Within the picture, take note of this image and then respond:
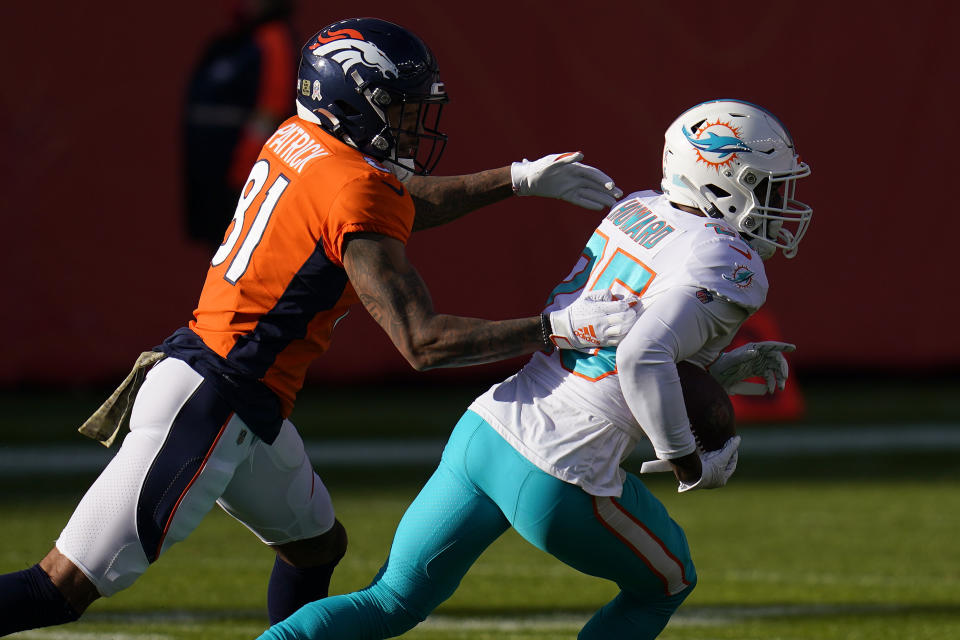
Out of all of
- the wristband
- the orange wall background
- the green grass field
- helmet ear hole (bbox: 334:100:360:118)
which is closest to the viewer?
the wristband

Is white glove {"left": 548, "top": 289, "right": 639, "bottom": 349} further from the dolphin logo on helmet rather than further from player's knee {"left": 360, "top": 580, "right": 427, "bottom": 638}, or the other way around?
player's knee {"left": 360, "top": 580, "right": 427, "bottom": 638}

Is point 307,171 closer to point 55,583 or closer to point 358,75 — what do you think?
point 358,75

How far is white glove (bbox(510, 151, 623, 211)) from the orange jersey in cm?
64

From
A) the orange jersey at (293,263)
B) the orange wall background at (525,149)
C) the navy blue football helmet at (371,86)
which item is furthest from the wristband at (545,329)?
the orange wall background at (525,149)

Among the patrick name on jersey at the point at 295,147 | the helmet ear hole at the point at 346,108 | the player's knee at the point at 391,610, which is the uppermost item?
the helmet ear hole at the point at 346,108

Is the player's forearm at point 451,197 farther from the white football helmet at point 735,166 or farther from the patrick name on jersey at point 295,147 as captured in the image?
the white football helmet at point 735,166

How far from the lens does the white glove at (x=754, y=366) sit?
11.6 feet

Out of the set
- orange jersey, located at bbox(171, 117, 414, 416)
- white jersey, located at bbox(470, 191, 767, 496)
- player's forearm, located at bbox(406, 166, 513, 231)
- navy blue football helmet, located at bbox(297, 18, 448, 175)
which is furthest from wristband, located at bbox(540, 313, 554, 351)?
player's forearm, located at bbox(406, 166, 513, 231)

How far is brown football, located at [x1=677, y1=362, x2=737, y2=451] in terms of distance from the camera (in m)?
3.34

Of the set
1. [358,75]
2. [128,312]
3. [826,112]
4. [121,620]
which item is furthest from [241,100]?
[358,75]

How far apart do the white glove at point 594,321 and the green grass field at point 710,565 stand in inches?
73.3

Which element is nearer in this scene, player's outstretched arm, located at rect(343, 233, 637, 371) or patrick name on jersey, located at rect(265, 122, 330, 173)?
player's outstretched arm, located at rect(343, 233, 637, 371)

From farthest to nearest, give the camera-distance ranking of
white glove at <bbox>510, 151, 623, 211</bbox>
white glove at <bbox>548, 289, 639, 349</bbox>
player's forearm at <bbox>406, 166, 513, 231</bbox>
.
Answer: player's forearm at <bbox>406, 166, 513, 231</bbox>
white glove at <bbox>510, 151, 623, 211</bbox>
white glove at <bbox>548, 289, 639, 349</bbox>

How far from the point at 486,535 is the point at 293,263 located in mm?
794
